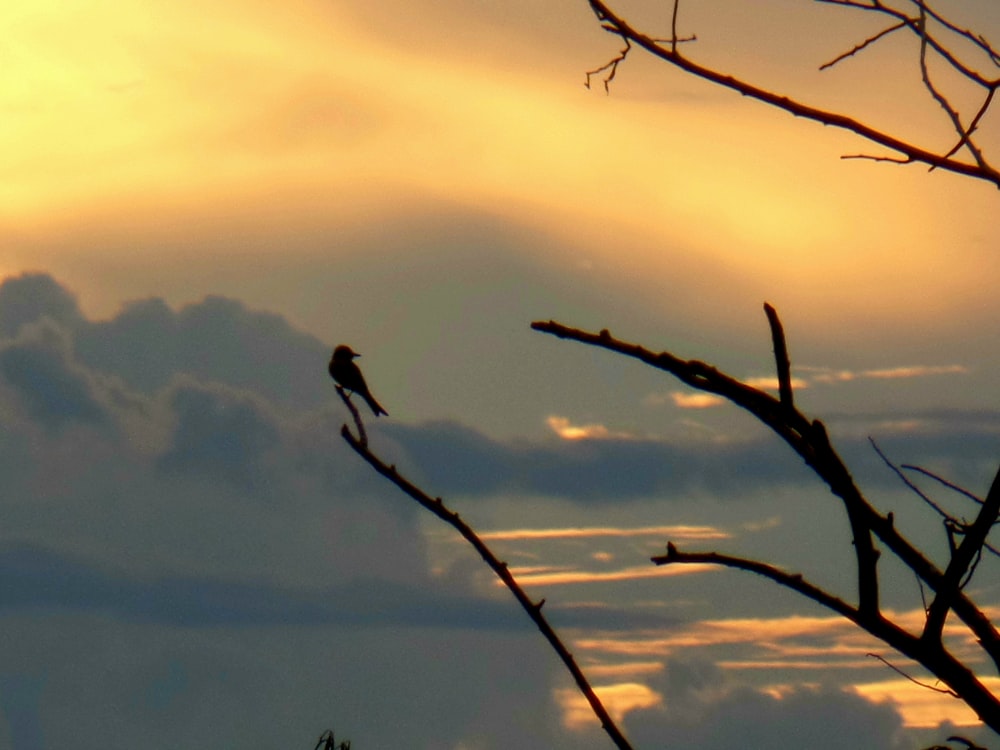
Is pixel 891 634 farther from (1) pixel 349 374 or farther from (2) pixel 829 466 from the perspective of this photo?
(1) pixel 349 374

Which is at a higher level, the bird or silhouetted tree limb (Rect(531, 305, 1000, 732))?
the bird

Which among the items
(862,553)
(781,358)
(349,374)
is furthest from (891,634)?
(349,374)

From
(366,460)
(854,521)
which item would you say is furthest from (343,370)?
(854,521)

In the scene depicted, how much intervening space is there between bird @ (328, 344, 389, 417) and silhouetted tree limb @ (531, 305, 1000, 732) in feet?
88.2

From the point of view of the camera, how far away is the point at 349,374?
104 ft

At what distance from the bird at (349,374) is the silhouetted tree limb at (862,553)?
88.2 ft

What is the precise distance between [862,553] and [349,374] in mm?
27839

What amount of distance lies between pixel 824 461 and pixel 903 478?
69.5 inches

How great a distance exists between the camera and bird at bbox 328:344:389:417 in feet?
103

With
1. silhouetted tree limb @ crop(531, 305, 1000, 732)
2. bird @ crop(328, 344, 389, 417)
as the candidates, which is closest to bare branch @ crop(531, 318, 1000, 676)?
silhouetted tree limb @ crop(531, 305, 1000, 732)

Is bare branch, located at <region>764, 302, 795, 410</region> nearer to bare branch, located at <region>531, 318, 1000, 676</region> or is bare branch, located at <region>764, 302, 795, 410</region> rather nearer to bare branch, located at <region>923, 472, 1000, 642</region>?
bare branch, located at <region>531, 318, 1000, 676</region>

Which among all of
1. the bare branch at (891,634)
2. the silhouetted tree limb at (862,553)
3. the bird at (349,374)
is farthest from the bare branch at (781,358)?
the bird at (349,374)

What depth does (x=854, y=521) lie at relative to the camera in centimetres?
428

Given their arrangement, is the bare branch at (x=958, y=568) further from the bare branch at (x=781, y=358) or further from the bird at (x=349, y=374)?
the bird at (x=349, y=374)
